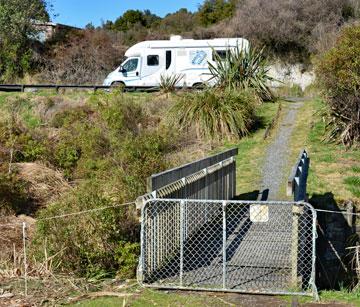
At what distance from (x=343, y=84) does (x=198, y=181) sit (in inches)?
344

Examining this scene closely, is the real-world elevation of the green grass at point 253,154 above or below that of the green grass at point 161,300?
above

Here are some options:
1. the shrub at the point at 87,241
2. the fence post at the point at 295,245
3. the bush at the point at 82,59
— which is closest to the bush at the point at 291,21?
the bush at the point at 82,59

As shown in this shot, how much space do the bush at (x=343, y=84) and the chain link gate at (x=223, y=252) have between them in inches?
317

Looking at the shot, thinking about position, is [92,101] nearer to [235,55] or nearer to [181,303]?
[235,55]

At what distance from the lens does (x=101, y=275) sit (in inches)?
377

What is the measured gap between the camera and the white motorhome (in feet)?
97.4

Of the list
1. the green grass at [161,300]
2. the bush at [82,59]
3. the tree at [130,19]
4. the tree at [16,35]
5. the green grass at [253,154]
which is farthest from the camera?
the tree at [130,19]

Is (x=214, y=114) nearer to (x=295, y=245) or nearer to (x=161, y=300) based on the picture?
(x=295, y=245)

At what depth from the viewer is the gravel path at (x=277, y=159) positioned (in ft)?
52.4

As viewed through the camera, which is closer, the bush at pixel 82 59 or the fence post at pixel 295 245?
the fence post at pixel 295 245

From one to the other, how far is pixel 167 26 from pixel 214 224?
4286 cm

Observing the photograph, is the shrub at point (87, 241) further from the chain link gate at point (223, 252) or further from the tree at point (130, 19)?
the tree at point (130, 19)

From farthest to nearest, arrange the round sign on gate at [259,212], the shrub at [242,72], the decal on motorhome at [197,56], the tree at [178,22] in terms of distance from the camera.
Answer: the tree at [178,22]
the decal on motorhome at [197,56]
the shrub at [242,72]
the round sign on gate at [259,212]

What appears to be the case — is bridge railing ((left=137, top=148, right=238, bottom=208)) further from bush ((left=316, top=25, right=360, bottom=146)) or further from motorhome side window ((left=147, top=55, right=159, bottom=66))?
motorhome side window ((left=147, top=55, right=159, bottom=66))
